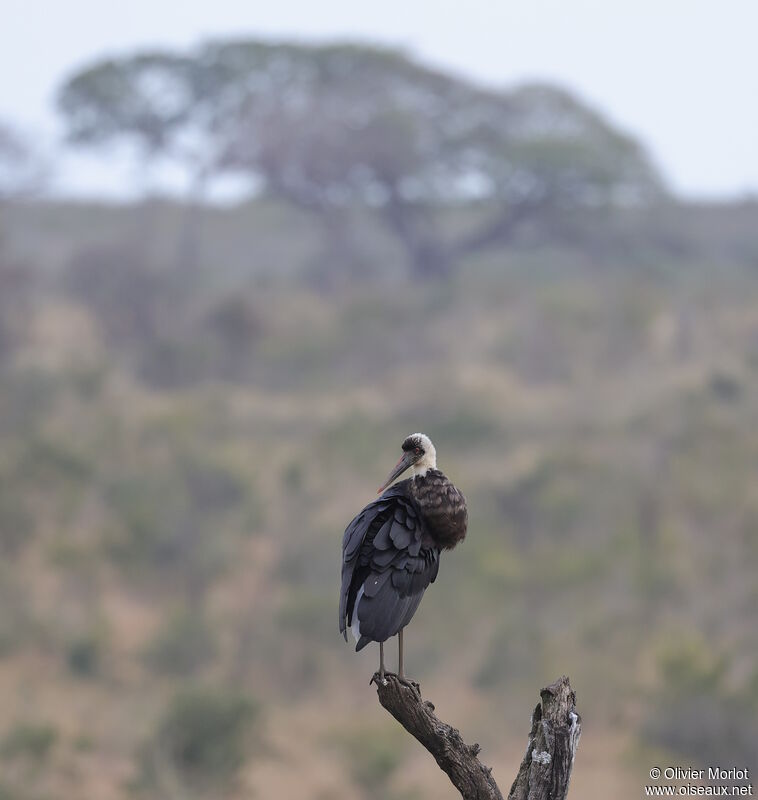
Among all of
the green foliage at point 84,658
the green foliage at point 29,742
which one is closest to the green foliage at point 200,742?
the green foliage at point 29,742

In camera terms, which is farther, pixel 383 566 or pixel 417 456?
pixel 417 456

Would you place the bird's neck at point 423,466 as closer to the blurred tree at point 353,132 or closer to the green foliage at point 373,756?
the green foliage at point 373,756

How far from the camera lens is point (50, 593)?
14711mm

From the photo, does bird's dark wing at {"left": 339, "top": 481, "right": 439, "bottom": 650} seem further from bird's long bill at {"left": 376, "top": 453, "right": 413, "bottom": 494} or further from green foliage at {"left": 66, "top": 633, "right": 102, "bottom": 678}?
green foliage at {"left": 66, "top": 633, "right": 102, "bottom": 678}

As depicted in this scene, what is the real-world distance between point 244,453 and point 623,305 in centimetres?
1000

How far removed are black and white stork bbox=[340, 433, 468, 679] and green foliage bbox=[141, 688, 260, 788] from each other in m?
6.60

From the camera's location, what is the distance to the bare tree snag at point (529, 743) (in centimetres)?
463

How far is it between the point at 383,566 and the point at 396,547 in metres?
0.09

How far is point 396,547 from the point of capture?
4.96 m

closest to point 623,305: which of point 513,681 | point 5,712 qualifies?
point 513,681

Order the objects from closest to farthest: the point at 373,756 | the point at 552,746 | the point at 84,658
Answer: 1. the point at 552,746
2. the point at 373,756
3. the point at 84,658

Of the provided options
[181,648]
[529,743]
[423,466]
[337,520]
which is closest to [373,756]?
[181,648]

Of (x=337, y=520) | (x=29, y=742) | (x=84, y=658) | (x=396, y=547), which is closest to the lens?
(x=396, y=547)

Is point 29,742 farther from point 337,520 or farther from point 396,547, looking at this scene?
point 396,547
